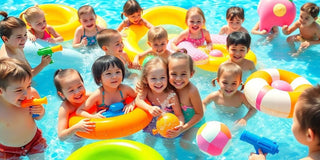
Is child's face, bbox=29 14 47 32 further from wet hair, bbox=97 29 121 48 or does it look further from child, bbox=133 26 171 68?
child, bbox=133 26 171 68

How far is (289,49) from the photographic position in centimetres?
644

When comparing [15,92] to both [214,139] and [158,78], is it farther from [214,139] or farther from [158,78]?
[214,139]

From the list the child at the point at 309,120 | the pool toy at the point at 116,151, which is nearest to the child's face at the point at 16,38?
the pool toy at the point at 116,151

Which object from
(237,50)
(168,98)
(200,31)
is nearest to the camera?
(168,98)

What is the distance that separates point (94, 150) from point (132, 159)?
0.40 m

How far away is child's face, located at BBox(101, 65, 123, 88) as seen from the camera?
13.6ft

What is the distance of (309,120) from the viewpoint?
100 inches

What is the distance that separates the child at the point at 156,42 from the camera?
5301 millimetres

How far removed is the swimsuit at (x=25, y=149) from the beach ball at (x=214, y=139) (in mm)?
1886

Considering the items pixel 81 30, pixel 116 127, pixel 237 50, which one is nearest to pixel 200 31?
pixel 237 50

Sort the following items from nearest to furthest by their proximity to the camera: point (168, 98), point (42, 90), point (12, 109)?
point (12, 109)
point (168, 98)
point (42, 90)

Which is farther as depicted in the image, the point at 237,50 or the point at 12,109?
the point at 237,50

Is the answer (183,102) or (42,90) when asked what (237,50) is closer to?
(183,102)

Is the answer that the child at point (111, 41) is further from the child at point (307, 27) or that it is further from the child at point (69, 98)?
the child at point (307, 27)
